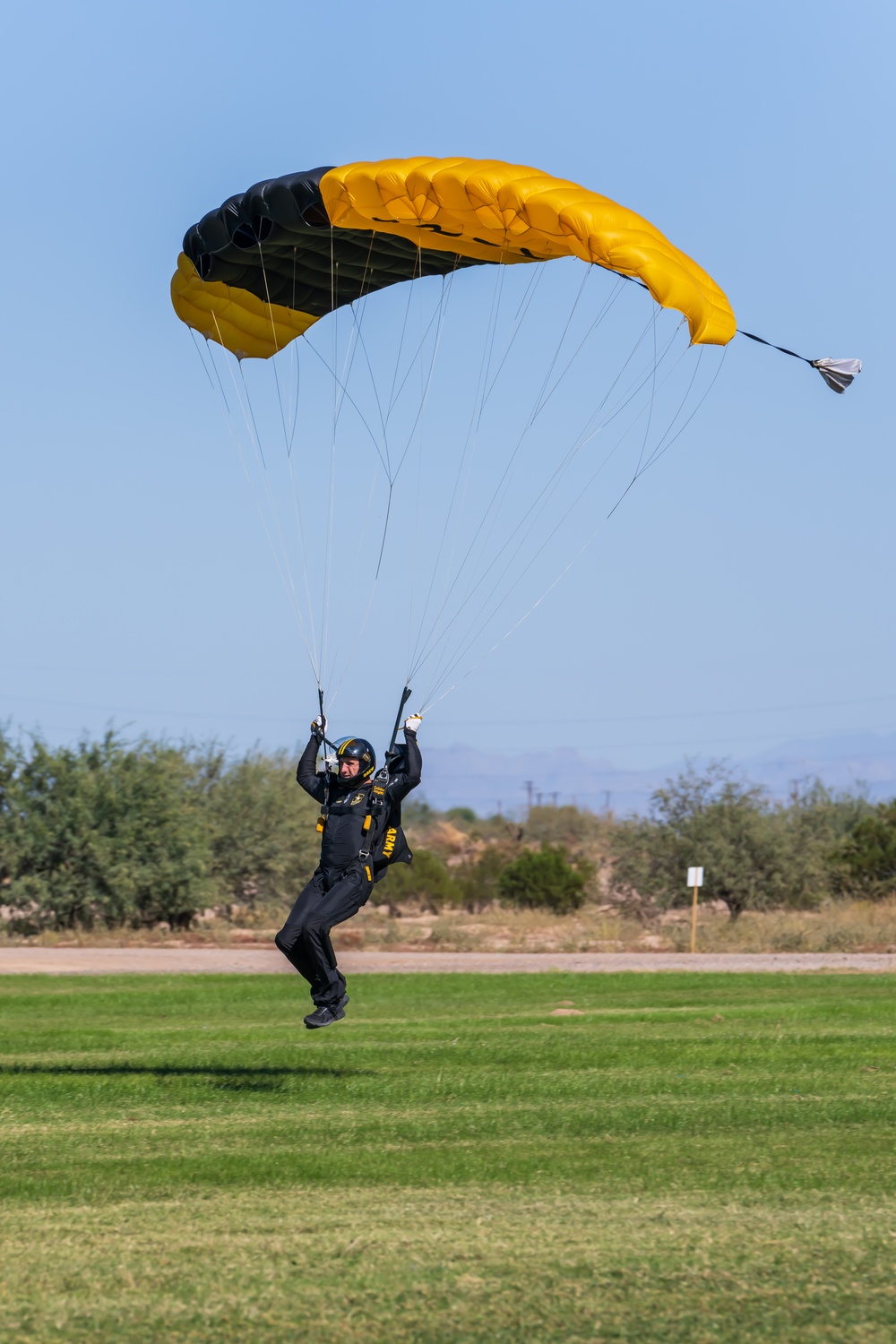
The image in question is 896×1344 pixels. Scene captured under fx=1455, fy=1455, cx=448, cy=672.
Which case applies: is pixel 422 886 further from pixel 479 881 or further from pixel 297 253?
pixel 297 253

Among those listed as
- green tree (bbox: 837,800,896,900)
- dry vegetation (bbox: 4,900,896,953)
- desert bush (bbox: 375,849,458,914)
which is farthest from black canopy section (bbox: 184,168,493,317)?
desert bush (bbox: 375,849,458,914)

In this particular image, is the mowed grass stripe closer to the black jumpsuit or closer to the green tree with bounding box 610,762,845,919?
the black jumpsuit

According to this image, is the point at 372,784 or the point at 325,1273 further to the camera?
the point at 372,784

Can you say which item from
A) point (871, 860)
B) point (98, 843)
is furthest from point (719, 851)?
point (98, 843)

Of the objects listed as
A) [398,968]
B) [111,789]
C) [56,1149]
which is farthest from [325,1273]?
[111,789]

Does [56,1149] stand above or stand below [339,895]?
below

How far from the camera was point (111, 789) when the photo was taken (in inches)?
1475

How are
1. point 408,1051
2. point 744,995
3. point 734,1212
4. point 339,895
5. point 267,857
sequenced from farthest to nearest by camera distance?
1. point 267,857
2. point 744,995
3. point 408,1051
4. point 339,895
5. point 734,1212

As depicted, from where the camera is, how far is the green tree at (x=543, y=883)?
49250 millimetres

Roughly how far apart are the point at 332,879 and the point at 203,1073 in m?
3.17

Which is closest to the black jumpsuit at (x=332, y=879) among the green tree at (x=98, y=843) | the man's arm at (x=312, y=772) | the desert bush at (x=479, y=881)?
the man's arm at (x=312, y=772)

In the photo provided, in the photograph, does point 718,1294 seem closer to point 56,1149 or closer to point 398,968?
point 56,1149

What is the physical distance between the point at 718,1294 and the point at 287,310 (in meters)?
11.7

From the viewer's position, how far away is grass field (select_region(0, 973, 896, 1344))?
6.18m
